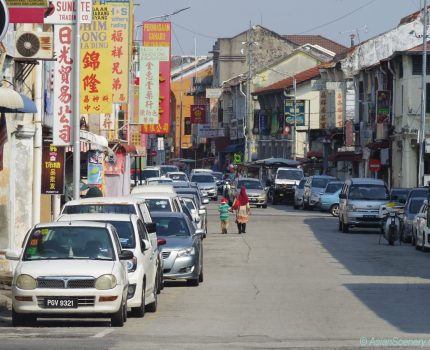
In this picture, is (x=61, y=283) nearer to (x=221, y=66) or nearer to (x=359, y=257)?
(x=359, y=257)

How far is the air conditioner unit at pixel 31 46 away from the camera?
28.0 m

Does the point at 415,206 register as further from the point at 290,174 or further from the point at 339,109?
the point at 339,109

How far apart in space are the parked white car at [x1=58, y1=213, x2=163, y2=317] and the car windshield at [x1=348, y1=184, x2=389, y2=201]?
94.1 feet

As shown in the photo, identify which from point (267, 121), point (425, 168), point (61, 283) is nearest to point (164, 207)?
point (61, 283)

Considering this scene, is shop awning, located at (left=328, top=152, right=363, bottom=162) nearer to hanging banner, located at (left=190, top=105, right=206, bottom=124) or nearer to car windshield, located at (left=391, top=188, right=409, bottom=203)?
car windshield, located at (left=391, top=188, right=409, bottom=203)

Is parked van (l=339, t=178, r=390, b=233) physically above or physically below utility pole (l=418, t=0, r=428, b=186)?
below

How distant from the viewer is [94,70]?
35906 mm

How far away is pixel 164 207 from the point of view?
3403 centimetres

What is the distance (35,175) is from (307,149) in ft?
249

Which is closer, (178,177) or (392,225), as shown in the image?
(392,225)

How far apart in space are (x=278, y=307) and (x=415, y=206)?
2192cm

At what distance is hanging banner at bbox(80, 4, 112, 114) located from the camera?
3550 centimetres

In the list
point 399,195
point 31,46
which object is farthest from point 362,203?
point 31,46

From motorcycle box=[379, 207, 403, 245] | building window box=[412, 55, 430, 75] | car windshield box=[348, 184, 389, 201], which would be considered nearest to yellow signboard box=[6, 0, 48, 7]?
motorcycle box=[379, 207, 403, 245]
